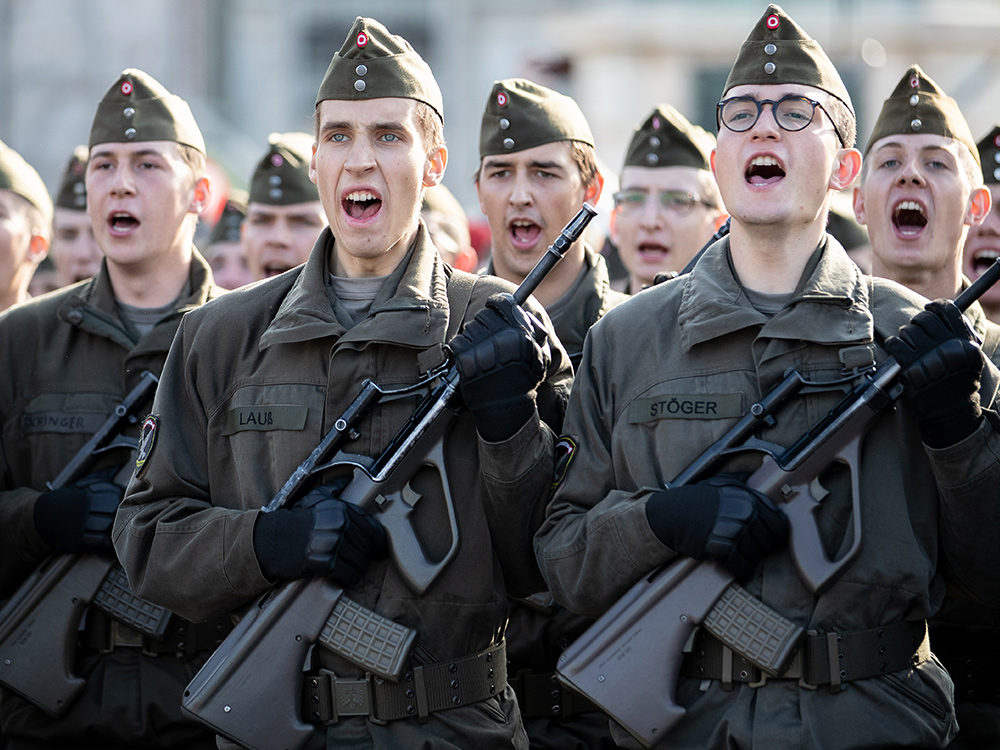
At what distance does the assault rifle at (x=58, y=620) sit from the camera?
18.2ft

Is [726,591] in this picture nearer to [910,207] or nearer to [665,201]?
[910,207]

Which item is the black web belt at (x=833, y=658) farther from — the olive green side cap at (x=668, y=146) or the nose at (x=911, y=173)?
the olive green side cap at (x=668, y=146)

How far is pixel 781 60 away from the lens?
4.68 m

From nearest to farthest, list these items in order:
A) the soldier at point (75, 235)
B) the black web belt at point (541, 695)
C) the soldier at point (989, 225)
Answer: the black web belt at point (541, 695), the soldier at point (989, 225), the soldier at point (75, 235)

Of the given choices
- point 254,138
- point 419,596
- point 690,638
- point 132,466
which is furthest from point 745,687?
point 254,138

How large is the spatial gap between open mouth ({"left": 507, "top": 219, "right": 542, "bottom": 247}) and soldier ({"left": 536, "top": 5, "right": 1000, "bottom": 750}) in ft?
6.06

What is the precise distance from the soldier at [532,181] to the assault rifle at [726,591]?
2200 millimetres

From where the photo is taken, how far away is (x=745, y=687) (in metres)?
4.35

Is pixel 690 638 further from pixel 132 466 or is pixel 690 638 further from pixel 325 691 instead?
pixel 132 466

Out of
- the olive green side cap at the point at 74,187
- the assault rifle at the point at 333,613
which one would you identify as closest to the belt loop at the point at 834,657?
the assault rifle at the point at 333,613

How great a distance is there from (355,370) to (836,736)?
1688 mm

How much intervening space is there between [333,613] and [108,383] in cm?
183

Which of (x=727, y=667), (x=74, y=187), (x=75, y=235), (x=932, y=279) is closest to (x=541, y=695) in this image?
(x=727, y=667)

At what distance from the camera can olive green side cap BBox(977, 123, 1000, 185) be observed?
6.99m
